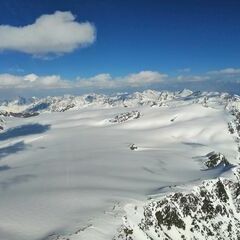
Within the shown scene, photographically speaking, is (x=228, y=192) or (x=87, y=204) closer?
(x=87, y=204)

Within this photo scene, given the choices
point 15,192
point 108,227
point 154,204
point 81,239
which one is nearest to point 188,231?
point 154,204

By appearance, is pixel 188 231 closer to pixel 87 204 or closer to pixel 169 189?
pixel 169 189

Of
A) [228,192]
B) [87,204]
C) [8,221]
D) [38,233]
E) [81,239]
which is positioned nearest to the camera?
[81,239]

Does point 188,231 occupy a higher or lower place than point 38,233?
lower

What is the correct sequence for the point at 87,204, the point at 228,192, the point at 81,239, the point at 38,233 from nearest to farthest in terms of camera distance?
the point at 81,239
the point at 38,233
the point at 87,204
the point at 228,192

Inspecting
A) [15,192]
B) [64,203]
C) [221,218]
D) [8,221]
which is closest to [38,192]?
[15,192]

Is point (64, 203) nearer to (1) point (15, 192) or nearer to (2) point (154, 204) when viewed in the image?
(2) point (154, 204)
